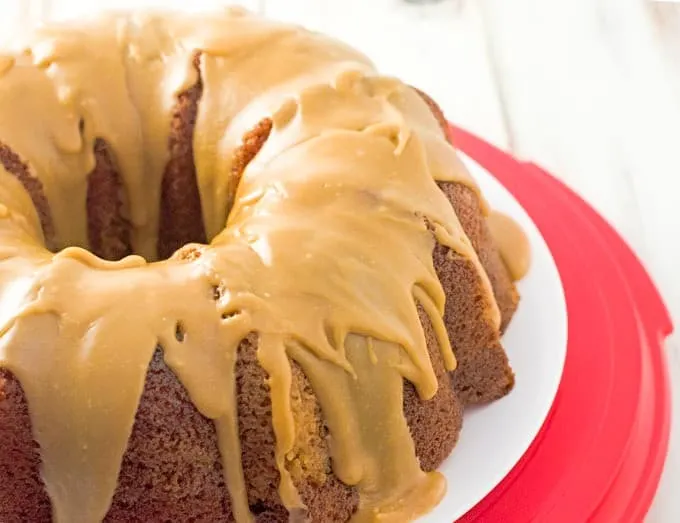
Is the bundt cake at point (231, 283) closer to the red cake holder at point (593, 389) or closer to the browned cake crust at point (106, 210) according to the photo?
the browned cake crust at point (106, 210)

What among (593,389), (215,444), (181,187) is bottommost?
(593,389)

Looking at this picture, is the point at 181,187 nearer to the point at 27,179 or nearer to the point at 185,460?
the point at 27,179

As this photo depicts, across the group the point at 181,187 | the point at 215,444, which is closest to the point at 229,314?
the point at 215,444

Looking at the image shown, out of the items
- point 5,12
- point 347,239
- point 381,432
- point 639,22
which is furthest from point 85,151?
point 639,22

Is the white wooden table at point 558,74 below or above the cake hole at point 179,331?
below

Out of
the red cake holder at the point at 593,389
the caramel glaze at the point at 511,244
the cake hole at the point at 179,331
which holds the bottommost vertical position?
the red cake holder at the point at 593,389

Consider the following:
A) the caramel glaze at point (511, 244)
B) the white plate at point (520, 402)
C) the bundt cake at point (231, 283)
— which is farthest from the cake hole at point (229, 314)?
the caramel glaze at point (511, 244)
